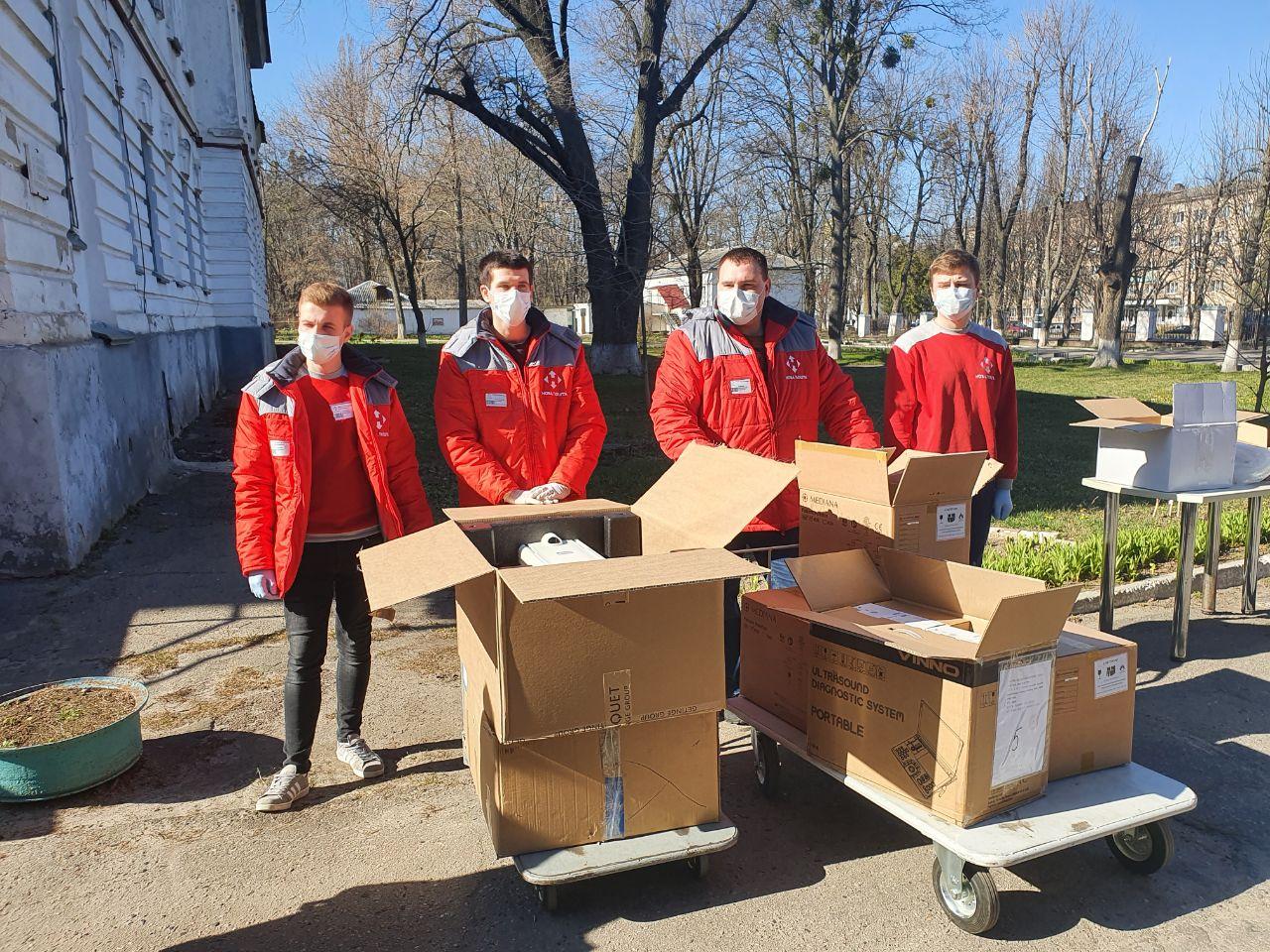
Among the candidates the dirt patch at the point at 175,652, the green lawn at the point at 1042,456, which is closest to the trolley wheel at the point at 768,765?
the dirt patch at the point at 175,652

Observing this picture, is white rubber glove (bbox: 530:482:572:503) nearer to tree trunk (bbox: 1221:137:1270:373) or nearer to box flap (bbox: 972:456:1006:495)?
box flap (bbox: 972:456:1006:495)

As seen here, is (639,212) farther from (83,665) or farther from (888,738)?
(888,738)

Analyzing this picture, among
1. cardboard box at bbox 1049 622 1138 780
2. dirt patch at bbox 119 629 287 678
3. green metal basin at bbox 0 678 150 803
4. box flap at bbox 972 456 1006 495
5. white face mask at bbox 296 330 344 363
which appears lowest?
dirt patch at bbox 119 629 287 678

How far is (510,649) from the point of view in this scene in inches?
99.4

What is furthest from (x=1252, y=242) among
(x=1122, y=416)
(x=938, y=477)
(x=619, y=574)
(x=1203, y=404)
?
(x=619, y=574)

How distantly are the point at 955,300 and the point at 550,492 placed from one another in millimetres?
2178

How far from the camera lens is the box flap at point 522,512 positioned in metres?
3.16

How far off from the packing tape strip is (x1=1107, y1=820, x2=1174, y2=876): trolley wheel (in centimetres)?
163

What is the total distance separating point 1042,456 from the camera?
37.1 feet

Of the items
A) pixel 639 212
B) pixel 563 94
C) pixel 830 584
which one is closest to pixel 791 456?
pixel 830 584

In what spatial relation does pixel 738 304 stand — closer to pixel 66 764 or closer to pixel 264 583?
pixel 264 583

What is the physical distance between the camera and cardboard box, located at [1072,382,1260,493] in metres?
4.62

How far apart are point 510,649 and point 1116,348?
2814cm

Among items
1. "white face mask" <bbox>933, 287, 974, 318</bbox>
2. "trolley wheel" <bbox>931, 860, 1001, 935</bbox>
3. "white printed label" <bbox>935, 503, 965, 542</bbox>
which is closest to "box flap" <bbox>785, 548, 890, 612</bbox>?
"white printed label" <bbox>935, 503, 965, 542</bbox>
